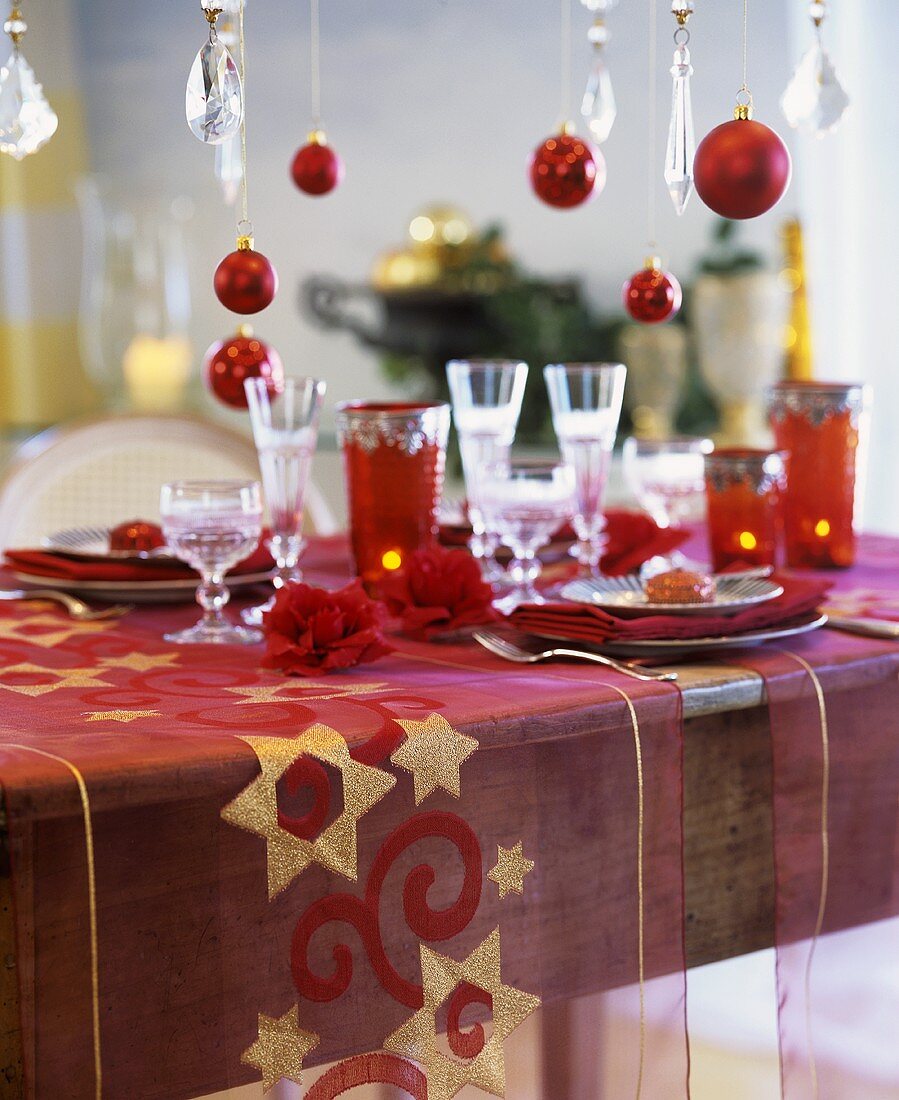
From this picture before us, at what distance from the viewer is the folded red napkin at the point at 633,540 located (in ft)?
4.50

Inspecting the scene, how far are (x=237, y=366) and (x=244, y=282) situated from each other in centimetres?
15

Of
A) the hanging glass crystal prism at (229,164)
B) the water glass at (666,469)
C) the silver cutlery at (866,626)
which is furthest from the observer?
the hanging glass crystal prism at (229,164)

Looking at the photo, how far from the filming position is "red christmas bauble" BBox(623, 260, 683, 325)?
1.29 m

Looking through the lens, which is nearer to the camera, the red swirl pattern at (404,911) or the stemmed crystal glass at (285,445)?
the red swirl pattern at (404,911)

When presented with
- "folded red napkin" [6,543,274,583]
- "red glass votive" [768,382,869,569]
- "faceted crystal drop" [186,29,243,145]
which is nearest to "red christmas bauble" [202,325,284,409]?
"folded red napkin" [6,543,274,583]

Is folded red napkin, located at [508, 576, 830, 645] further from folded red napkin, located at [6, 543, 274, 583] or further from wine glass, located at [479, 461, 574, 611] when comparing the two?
folded red napkin, located at [6, 543, 274, 583]

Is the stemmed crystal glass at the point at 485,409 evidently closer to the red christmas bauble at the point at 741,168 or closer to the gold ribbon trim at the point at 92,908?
the red christmas bauble at the point at 741,168

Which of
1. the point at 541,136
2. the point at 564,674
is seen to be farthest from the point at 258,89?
the point at 564,674

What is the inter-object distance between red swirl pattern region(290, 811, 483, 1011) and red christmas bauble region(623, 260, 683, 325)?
0.57 metres

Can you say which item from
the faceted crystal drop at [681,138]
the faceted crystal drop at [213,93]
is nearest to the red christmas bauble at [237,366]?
the faceted crystal drop at [213,93]

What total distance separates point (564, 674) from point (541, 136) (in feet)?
10.1

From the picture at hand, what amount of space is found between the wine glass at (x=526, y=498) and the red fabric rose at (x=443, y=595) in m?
0.05

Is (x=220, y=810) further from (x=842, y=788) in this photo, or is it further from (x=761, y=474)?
(x=761, y=474)

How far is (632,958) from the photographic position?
989 millimetres
